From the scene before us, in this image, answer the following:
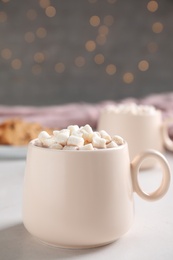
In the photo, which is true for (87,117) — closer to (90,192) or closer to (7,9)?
(90,192)

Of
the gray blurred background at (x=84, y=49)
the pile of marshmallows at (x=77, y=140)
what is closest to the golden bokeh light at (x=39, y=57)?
the gray blurred background at (x=84, y=49)

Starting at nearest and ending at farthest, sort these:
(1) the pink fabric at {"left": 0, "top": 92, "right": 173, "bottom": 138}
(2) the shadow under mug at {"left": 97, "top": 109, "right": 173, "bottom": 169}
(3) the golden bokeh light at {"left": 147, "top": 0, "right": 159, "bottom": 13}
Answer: (2) the shadow under mug at {"left": 97, "top": 109, "right": 173, "bottom": 169} < (1) the pink fabric at {"left": 0, "top": 92, "right": 173, "bottom": 138} < (3) the golden bokeh light at {"left": 147, "top": 0, "right": 159, "bottom": 13}

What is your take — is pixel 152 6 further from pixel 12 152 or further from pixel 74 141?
pixel 74 141

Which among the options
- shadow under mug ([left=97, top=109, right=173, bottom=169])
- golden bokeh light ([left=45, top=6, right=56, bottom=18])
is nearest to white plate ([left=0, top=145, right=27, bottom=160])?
shadow under mug ([left=97, top=109, right=173, bottom=169])

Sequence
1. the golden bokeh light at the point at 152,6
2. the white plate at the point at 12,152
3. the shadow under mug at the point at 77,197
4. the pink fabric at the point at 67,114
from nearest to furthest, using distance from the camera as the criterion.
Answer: the shadow under mug at the point at 77,197
the white plate at the point at 12,152
the pink fabric at the point at 67,114
the golden bokeh light at the point at 152,6

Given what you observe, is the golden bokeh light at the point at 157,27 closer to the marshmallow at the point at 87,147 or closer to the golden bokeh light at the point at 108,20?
the golden bokeh light at the point at 108,20

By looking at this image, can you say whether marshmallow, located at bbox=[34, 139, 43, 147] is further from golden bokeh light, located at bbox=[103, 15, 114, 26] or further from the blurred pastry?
golden bokeh light, located at bbox=[103, 15, 114, 26]

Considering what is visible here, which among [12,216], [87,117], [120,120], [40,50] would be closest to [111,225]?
[12,216]
